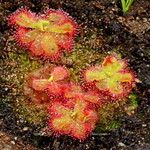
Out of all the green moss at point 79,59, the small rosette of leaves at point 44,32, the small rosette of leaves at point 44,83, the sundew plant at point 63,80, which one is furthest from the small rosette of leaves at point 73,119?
the small rosette of leaves at point 44,32

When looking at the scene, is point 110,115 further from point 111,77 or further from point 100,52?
point 100,52

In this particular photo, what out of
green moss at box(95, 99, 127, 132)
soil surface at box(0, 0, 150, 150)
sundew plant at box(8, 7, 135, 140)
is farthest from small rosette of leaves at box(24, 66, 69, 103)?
green moss at box(95, 99, 127, 132)

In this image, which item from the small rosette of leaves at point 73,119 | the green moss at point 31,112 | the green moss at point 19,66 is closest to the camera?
the small rosette of leaves at point 73,119

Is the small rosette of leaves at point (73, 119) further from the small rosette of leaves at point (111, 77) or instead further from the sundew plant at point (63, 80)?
the small rosette of leaves at point (111, 77)

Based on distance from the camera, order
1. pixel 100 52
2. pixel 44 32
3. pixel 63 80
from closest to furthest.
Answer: pixel 63 80 < pixel 44 32 < pixel 100 52

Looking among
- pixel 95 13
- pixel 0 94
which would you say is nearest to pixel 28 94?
pixel 0 94

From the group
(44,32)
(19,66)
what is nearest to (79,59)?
(44,32)
